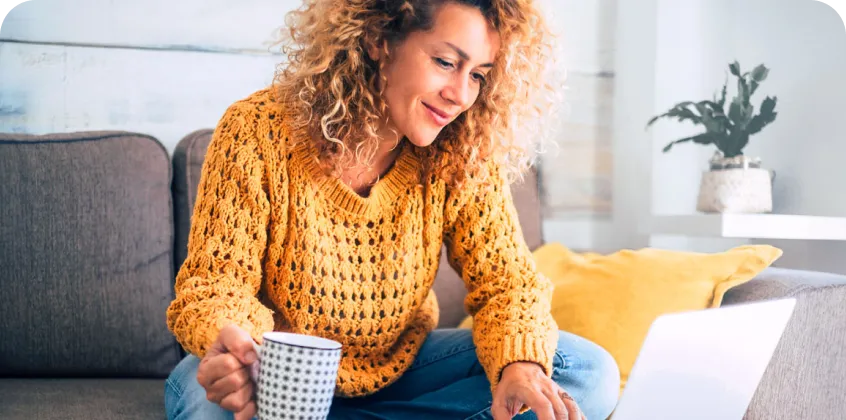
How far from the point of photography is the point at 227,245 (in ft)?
3.16

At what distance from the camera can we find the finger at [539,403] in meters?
0.83

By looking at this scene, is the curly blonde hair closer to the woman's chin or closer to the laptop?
the woman's chin

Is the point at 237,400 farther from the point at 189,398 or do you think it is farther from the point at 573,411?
the point at 573,411

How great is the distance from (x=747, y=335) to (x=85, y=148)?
125cm

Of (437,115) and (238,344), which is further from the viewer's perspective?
(437,115)

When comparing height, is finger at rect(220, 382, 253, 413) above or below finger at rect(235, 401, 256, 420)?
above

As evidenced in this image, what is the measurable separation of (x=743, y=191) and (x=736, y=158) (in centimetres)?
9

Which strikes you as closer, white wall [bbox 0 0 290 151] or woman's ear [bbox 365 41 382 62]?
woman's ear [bbox 365 41 382 62]

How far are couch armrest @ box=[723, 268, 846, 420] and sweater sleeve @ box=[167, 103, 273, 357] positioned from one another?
0.83m

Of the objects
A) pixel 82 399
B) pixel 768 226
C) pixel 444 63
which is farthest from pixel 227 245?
pixel 768 226

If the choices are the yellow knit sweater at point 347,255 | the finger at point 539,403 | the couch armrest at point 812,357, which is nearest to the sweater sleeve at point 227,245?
the yellow knit sweater at point 347,255

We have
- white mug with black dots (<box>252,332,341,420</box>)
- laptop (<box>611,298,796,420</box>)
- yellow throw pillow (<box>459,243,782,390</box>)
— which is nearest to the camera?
white mug with black dots (<box>252,332,341,420</box>)

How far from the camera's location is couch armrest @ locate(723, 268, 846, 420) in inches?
46.6

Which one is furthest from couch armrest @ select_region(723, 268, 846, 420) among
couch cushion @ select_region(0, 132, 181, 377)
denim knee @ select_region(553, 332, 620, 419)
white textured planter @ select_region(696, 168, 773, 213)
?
couch cushion @ select_region(0, 132, 181, 377)
